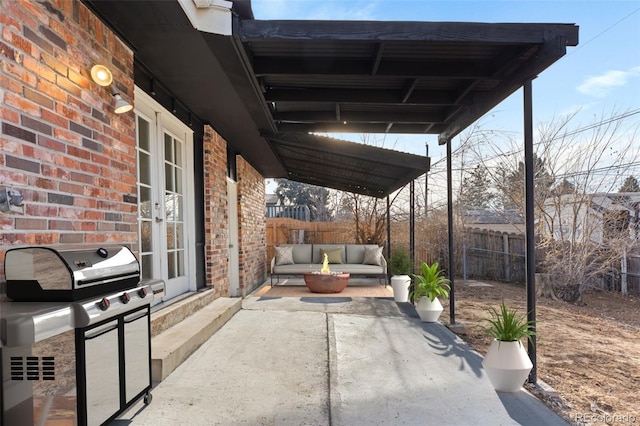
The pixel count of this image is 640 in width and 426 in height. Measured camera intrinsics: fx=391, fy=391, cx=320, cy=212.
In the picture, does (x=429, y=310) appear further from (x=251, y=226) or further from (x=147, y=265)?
(x=251, y=226)

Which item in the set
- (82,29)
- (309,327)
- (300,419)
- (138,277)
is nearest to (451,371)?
(300,419)

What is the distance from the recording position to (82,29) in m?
2.37

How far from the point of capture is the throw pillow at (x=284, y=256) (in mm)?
8828

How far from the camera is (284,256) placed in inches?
351

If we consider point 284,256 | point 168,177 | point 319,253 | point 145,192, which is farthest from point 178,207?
point 319,253

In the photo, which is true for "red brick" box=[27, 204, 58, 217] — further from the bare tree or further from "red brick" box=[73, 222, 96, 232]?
the bare tree

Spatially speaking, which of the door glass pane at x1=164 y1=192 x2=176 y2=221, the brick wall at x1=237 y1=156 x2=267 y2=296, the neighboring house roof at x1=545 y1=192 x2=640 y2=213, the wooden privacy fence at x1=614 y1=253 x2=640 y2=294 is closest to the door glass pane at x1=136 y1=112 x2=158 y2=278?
the door glass pane at x1=164 y1=192 x2=176 y2=221

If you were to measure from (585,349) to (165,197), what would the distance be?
5007 mm

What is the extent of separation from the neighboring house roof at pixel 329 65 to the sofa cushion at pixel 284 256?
4078 millimetres

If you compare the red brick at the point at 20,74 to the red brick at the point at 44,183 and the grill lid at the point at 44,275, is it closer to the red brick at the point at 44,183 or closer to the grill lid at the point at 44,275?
the red brick at the point at 44,183

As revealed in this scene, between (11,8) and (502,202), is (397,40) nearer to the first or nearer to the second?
(11,8)

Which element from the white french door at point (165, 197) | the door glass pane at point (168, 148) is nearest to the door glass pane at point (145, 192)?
the white french door at point (165, 197)

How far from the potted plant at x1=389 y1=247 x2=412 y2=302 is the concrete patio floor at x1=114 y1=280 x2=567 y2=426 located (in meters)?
1.64

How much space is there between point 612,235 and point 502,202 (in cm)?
254
